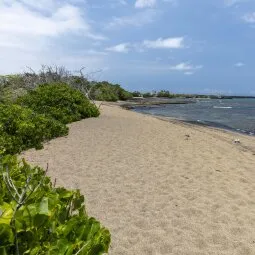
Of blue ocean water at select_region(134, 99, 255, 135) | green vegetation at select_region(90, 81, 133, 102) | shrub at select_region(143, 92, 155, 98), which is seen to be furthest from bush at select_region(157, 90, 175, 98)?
blue ocean water at select_region(134, 99, 255, 135)

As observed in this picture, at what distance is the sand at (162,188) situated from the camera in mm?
6320

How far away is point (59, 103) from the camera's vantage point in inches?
806

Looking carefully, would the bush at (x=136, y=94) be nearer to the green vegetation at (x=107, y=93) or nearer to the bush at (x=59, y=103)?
the green vegetation at (x=107, y=93)

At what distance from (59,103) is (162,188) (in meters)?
12.5

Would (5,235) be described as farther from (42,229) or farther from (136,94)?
(136,94)

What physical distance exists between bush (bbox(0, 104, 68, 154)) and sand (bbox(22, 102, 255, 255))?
1.46ft

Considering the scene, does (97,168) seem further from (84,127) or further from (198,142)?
(84,127)

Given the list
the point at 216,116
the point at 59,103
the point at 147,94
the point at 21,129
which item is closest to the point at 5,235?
the point at 21,129

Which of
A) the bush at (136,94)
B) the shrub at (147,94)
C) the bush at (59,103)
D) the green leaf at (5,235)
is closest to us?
the green leaf at (5,235)

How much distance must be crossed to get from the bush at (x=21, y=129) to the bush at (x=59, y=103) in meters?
3.87

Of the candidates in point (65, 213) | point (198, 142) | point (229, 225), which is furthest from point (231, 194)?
point (198, 142)

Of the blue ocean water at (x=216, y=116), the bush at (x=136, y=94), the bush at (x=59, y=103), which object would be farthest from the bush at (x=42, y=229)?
the bush at (x=136, y=94)

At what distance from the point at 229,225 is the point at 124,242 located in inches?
77.7

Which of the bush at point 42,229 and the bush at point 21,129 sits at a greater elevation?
the bush at point 42,229
